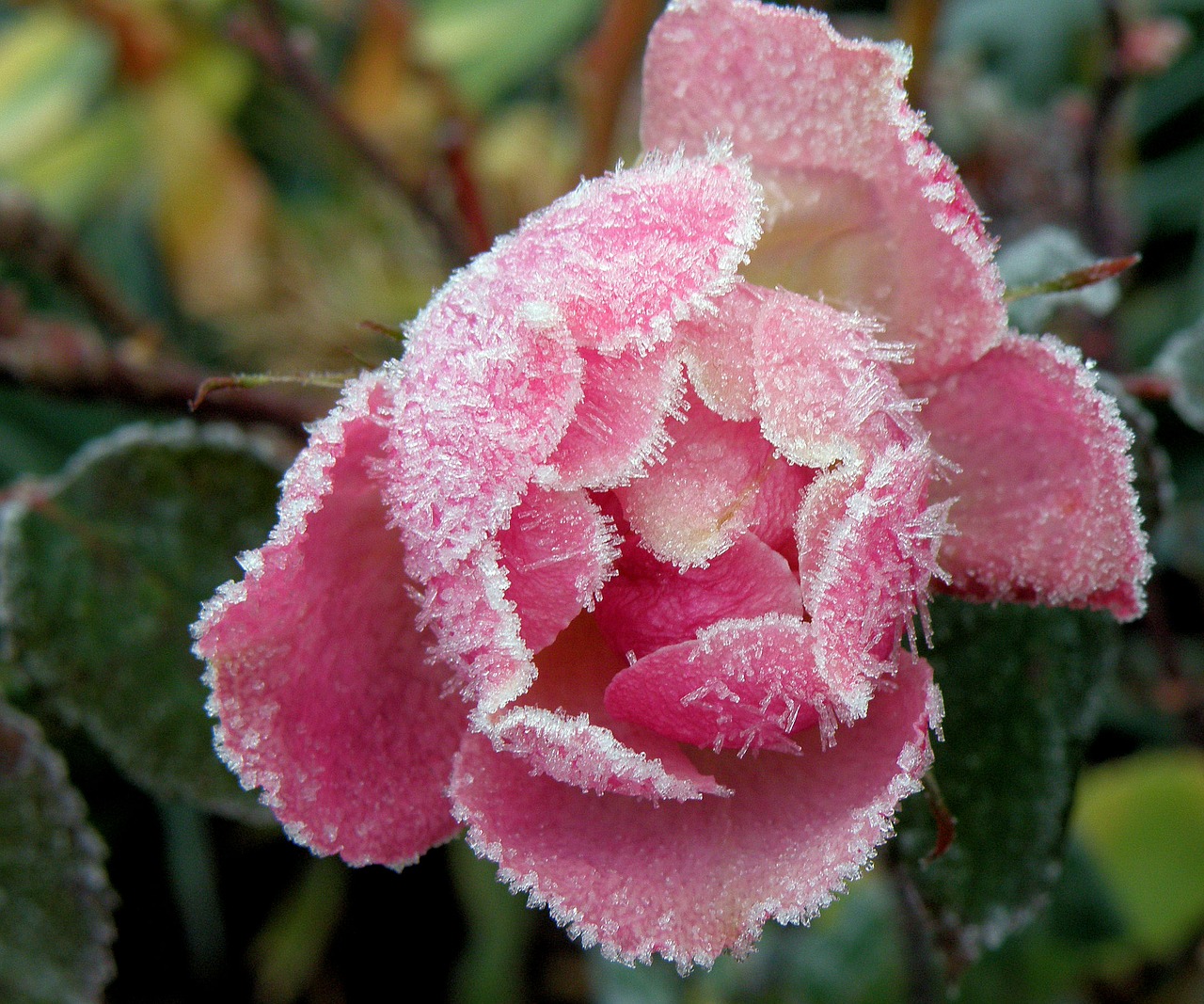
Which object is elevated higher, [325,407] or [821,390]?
[821,390]

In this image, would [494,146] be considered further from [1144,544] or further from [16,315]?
[1144,544]

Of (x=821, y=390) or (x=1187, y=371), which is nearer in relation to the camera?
(x=821, y=390)

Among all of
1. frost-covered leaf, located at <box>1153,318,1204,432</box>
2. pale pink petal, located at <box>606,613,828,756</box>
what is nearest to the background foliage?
A: frost-covered leaf, located at <box>1153,318,1204,432</box>

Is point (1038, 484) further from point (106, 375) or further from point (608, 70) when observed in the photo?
point (608, 70)

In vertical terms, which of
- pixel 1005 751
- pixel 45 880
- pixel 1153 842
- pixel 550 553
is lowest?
pixel 1153 842

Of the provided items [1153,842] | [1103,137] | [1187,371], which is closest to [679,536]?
[1187,371]

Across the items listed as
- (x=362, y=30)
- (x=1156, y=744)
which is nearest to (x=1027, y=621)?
(x=1156, y=744)

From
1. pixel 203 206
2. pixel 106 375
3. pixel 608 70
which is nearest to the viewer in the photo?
pixel 106 375
